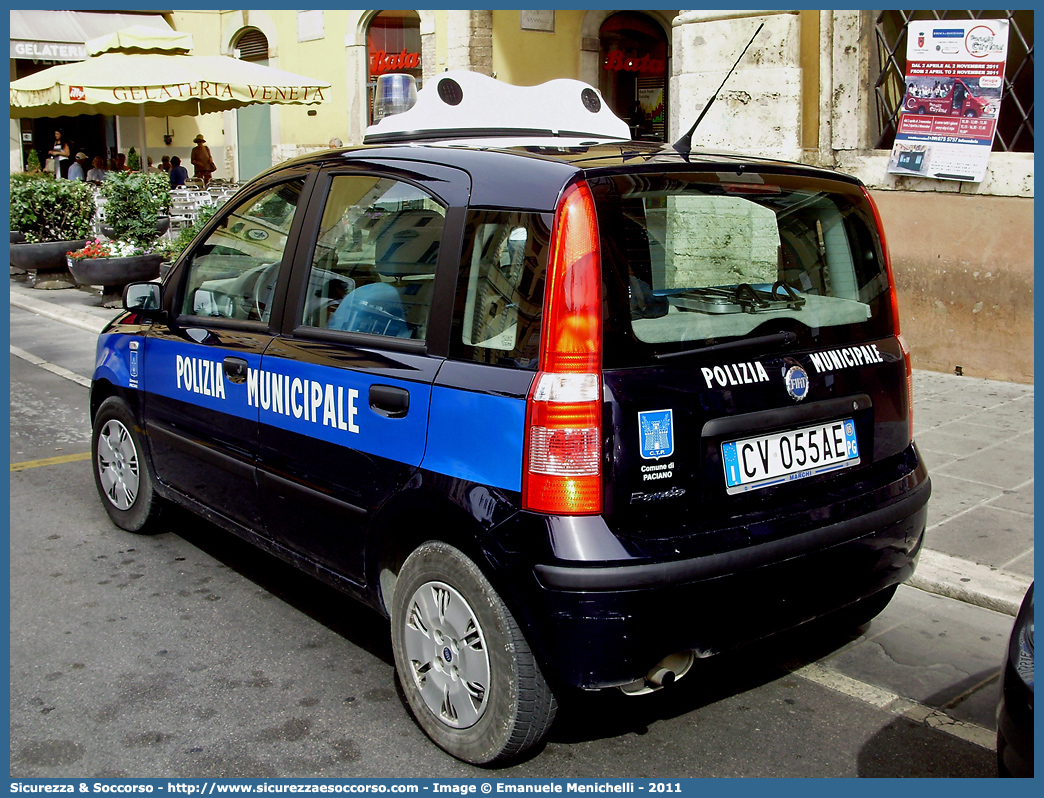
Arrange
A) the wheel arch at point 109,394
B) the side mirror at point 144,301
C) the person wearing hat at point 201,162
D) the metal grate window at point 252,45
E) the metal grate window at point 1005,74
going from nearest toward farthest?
the side mirror at point 144,301 → the wheel arch at point 109,394 → the metal grate window at point 1005,74 → the person wearing hat at point 201,162 → the metal grate window at point 252,45

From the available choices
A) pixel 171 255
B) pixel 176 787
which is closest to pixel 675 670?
pixel 176 787

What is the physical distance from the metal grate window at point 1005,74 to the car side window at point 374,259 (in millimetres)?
5629

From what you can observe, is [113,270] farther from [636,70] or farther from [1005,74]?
[636,70]

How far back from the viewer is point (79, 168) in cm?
2317

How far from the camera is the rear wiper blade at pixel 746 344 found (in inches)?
111

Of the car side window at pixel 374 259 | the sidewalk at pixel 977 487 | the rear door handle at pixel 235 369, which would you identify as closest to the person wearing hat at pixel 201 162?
the sidewalk at pixel 977 487

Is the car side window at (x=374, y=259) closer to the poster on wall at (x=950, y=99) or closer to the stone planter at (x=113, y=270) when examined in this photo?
the poster on wall at (x=950, y=99)

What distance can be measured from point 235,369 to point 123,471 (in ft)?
4.63

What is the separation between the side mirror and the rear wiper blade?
2553mm

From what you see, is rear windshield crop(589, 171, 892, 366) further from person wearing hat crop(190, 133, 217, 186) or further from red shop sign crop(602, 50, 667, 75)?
person wearing hat crop(190, 133, 217, 186)

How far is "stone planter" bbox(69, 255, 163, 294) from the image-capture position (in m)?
11.8

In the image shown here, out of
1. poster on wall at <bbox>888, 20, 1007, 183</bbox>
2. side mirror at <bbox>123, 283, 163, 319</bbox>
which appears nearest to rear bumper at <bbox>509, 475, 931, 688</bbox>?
side mirror at <bbox>123, 283, 163, 319</bbox>

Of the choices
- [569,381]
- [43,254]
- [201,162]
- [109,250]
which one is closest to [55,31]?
[201,162]

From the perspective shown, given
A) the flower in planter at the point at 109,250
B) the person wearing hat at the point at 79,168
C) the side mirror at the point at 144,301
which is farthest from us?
the person wearing hat at the point at 79,168
